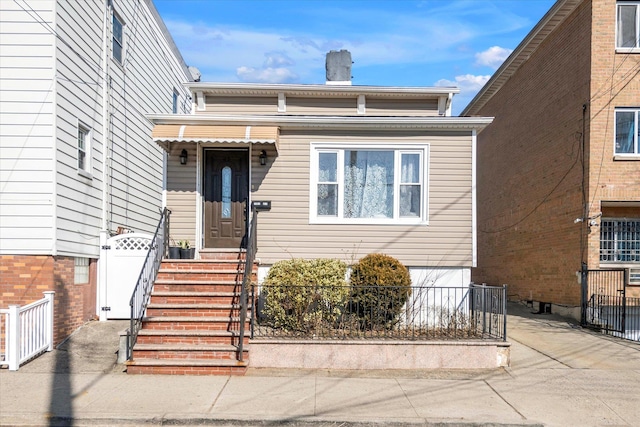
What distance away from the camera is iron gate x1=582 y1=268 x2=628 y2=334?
1273 centimetres

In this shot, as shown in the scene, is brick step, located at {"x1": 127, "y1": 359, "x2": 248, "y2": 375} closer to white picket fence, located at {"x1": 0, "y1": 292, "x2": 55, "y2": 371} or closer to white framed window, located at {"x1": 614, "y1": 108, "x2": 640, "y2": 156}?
white picket fence, located at {"x1": 0, "y1": 292, "x2": 55, "y2": 371}

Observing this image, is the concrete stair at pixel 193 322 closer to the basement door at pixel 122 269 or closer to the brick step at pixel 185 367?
the brick step at pixel 185 367

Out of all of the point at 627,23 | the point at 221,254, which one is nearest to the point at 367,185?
the point at 221,254

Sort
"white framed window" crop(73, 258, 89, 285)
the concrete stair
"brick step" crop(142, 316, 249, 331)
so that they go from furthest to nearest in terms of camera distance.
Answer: "white framed window" crop(73, 258, 89, 285) → "brick step" crop(142, 316, 249, 331) → the concrete stair

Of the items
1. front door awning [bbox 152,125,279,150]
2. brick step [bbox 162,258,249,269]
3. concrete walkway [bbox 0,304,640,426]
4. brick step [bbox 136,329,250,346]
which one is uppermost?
front door awning [bbox 152,125,279,150]

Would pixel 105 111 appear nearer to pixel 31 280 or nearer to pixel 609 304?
pixel 31 280

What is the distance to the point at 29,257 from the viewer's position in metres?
9.62

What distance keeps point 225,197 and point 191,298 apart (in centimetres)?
300

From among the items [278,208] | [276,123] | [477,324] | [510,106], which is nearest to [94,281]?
[278,208]

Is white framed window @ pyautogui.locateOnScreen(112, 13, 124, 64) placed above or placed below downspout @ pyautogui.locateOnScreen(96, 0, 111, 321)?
above

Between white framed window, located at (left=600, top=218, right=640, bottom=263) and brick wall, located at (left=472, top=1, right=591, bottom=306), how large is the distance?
2.85 feet

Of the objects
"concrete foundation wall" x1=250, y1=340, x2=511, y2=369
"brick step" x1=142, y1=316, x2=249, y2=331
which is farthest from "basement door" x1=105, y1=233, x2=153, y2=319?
"concrete foundation wall" x1=250, y1=340, x2=511, y2=369

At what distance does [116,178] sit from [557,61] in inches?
491

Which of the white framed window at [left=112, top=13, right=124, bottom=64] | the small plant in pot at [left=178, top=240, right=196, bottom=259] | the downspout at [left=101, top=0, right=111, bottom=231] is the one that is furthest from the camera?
the white framed window at [left=112, top=13, right=124, bottom=64]
